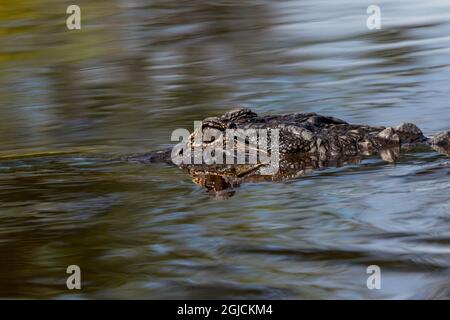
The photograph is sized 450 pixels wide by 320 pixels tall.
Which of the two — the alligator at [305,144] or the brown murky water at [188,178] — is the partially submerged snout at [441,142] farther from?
the brown murky water at [188,178]

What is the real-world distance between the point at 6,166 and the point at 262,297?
13.5 feet

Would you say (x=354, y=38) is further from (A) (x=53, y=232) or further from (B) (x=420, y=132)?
(A) (x=53, y=232)

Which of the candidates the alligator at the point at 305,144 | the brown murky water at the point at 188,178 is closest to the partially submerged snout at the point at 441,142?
the alligator at the point at 305,144

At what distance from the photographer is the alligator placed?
25.8ft

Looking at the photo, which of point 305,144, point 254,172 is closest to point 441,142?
point 305,144

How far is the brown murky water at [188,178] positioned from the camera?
561cm

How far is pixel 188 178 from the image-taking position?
7.84 metres

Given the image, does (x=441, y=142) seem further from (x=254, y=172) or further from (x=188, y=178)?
(x=188, y=178)

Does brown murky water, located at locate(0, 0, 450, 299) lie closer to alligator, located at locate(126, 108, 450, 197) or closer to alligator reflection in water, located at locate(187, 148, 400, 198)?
alligator reflection in water, located at locate(187, 148, 400, 198)

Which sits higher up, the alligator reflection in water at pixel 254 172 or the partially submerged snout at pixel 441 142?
the partially submerged snout at pixel 441 142

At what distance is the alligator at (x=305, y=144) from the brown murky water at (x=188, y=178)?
25 centimetres

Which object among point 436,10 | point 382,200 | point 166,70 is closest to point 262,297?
point 382,200

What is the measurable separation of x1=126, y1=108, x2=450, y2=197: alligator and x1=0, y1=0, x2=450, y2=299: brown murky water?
0.25 metres

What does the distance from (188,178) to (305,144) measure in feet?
3.05
